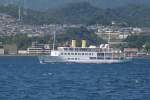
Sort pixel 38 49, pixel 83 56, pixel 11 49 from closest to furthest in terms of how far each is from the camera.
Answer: pixel 83 56
pixel 38 49
pixel 11 49

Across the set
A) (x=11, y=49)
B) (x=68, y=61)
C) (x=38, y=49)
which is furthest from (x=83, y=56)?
(x=11, y=49)

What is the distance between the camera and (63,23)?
188750mm

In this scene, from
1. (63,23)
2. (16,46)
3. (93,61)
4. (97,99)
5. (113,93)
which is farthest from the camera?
(63,23)

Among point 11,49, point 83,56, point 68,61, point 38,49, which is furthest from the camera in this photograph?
point 11,49

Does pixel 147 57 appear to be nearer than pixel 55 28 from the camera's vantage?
Yes

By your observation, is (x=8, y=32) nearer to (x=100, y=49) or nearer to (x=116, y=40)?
(x=116, y=40)

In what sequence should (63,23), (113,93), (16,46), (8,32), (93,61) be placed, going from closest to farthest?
(113,93) → (93,61) → (16,46) → (8,32) → (63,23)

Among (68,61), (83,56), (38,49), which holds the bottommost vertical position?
(68,61)

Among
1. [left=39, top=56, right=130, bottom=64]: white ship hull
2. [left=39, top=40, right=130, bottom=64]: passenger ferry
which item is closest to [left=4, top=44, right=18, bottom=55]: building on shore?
[left=39, top=56, right=130, bottom=64]: white ship hull

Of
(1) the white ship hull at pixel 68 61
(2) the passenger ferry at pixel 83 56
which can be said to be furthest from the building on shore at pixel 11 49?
(2) the passenger ferry at pixel 83 56

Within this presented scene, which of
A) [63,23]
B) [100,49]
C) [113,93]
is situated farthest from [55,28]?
[113,93]

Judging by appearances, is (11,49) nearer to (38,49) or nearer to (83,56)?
(38,49)

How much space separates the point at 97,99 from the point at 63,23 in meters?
150

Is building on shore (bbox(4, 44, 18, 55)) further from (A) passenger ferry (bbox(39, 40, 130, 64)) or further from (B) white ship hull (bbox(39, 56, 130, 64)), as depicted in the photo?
(A) passenger ferry (bbox(39, 40, 130, 64))
